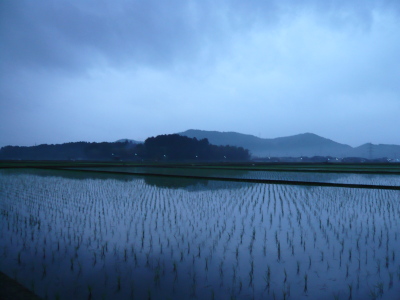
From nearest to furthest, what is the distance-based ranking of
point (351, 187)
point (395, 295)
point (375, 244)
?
point (395, 295), point (375, 244), point (351, 187)

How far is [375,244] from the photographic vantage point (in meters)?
5.35

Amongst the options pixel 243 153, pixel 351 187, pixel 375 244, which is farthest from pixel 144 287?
pixel 243 153

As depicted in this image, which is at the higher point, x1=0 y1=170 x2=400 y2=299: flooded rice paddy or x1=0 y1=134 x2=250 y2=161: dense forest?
x1=0 y1=134 x2=250 y2=161: dense forest

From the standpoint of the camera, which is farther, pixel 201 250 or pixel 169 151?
pixel 169 151

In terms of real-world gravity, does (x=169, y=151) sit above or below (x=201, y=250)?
above

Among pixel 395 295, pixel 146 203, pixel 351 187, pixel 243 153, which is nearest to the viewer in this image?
pixel 395 295

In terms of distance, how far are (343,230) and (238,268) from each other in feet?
10.5

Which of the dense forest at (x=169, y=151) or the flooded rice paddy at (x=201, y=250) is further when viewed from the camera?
the dense forest at (x=169, y=151)

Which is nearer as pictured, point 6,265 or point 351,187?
point 6,265

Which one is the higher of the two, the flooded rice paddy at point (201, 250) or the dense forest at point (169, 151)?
the dense forest at point (169, 151)

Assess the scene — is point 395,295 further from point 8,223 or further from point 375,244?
point 8,223

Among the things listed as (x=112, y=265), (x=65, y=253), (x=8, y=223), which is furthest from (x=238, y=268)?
(x=8, y=223)

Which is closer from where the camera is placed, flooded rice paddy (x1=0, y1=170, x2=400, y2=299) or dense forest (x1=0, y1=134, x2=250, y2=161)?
flooded rice paddy (x1=0, y1=170, x2=400, y2=299)

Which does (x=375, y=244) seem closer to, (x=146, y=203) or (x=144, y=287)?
(x=144, y=287)
